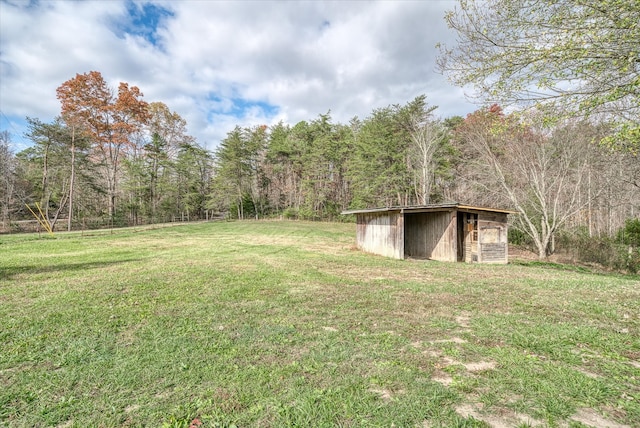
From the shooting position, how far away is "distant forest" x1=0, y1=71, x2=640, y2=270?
14.0 m

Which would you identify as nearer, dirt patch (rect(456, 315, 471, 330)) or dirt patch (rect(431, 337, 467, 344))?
dirt patch (rect(431, 337, 467, 344))

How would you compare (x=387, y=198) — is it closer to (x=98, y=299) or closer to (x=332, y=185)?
(x=332, y=185)

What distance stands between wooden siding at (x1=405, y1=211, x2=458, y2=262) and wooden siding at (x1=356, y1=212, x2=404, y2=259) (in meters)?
1.88

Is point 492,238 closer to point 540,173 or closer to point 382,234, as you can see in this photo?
point 382,234

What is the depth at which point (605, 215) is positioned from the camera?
1731 cm

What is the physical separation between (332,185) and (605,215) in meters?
26.0

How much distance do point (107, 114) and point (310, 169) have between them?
22.3 meters

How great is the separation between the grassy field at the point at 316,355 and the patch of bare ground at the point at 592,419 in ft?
0.04

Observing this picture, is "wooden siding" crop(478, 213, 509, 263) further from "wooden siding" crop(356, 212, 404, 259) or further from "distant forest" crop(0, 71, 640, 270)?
"distant forest" crop(0, 71, 640, 270)

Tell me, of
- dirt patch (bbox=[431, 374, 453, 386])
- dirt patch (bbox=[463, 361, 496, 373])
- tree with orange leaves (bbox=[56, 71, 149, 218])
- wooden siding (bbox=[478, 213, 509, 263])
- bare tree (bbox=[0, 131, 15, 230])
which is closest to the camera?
dirt patch (bbox=[431, 374, 453, 386])

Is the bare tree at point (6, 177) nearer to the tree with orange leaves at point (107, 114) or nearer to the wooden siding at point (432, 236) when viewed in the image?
the tree with orange leaves at point (107, 114)

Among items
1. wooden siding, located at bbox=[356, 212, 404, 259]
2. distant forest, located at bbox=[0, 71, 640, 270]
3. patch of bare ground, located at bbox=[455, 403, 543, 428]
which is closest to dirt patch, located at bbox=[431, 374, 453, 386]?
patch of bare ground, located at bbox=[455, 403, 543, 428]

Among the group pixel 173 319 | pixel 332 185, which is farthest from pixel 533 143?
pixel 332 185

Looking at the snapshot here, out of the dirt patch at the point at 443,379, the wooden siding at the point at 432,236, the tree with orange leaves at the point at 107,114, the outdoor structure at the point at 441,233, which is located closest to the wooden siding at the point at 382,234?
the outdoor structure at the point at 441,233
